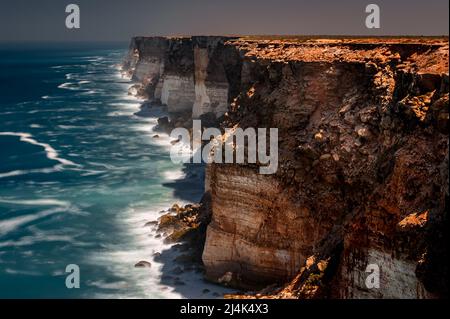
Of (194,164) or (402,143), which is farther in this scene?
(194,164)

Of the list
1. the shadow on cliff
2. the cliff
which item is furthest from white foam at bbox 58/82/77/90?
the cliff

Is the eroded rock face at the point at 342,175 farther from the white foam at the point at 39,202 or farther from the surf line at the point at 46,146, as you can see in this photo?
the surf line at the point at 46,146

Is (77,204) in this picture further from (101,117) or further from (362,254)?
(101,117)

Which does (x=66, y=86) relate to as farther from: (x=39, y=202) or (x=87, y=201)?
(x=87, y=201)

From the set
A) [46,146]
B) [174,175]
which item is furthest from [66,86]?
[174,175]

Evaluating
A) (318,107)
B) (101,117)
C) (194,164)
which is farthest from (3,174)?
(318,107)

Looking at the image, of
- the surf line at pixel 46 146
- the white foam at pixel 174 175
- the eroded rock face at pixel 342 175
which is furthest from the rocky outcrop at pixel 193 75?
the eroded rock face at pixel 342 175

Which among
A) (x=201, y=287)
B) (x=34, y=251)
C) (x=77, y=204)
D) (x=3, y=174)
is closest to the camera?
(x=201, y=287)
